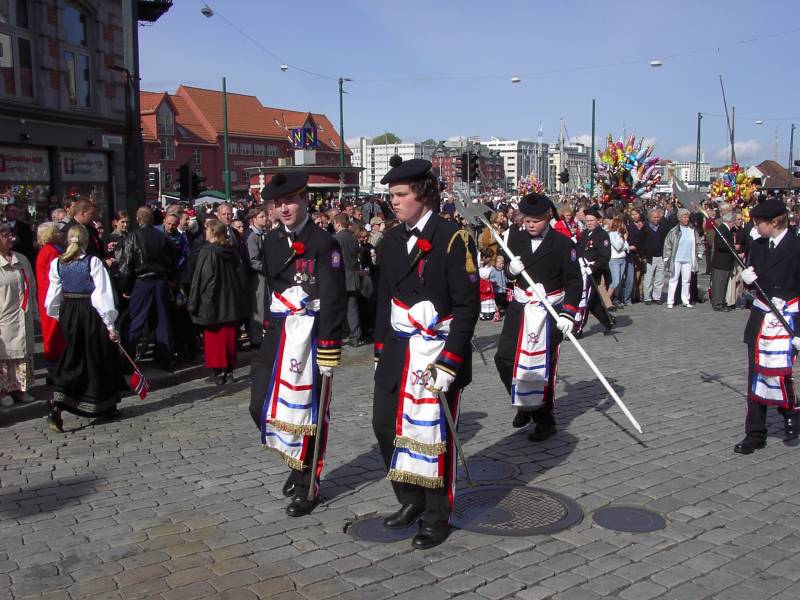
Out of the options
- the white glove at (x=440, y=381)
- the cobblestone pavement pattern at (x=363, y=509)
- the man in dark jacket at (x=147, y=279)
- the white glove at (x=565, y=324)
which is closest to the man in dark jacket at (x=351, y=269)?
the man in dark jacket at (x=147, y=279)

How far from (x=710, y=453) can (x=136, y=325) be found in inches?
255

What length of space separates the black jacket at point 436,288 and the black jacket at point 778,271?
3041mm

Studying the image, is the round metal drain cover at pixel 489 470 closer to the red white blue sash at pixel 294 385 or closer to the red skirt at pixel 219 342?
the red white blue sash at pixel 294 385

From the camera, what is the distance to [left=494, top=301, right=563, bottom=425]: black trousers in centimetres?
675

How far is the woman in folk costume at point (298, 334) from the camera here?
5.06 metres

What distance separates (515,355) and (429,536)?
2.54m

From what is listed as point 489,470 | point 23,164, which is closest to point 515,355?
point 489,470

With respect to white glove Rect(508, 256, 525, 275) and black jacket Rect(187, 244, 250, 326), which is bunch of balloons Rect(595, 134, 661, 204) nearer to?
black jacket Rect(187, 244, 250, 326)

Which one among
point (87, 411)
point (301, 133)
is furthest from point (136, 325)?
point (301, 133)

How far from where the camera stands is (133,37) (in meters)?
11.6

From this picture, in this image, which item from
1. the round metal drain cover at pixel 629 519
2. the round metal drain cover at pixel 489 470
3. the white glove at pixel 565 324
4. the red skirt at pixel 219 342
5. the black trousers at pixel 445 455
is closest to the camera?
the black trousers at pixel 445 455

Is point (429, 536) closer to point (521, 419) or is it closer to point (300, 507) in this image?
point (300, 507)

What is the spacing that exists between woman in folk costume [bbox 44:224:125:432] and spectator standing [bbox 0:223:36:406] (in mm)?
558

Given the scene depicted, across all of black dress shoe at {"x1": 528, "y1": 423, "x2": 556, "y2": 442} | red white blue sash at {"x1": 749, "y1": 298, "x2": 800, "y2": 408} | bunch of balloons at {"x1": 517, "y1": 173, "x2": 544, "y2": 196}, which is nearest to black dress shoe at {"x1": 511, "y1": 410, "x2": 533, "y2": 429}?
black dress shoe at {"x1": 528, "y1": 423, "x2": 556, "y2": 442}
